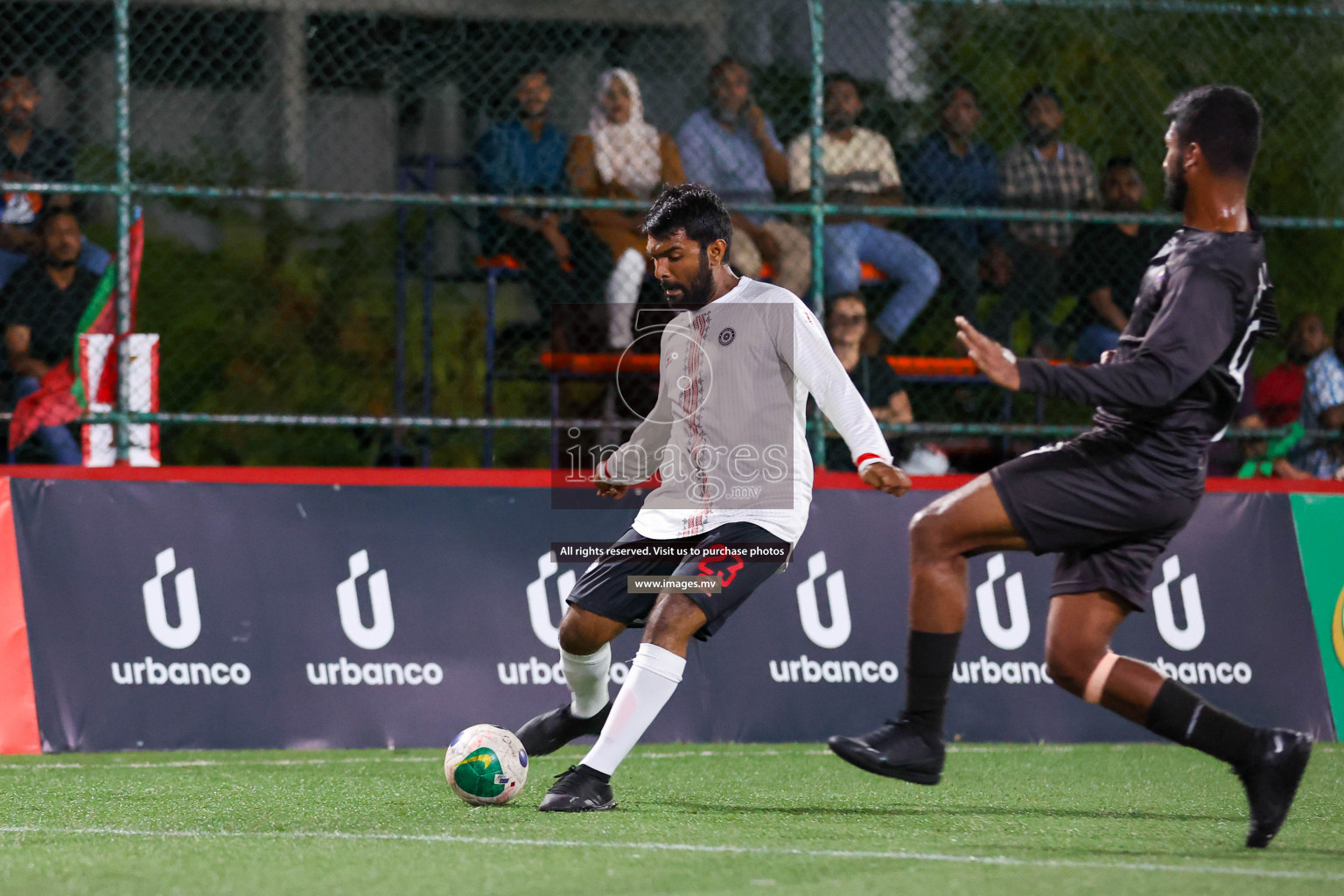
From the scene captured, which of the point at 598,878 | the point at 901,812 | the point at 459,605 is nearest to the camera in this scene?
the point at 598,878

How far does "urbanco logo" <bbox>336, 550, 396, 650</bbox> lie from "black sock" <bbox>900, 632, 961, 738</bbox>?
3.03 metres

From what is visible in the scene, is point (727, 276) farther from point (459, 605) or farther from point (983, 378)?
point (983, 378)

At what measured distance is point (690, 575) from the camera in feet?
17.6

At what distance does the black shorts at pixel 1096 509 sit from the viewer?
5016 mm

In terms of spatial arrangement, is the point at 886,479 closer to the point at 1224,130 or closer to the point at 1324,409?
the point at 1224,130

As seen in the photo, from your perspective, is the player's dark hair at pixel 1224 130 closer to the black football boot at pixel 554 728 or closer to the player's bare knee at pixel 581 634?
the player's bare knee at pixel 581 634

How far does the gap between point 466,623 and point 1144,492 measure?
11.8ft

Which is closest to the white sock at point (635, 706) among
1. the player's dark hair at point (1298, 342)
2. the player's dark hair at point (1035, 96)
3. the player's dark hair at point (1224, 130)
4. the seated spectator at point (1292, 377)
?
the player's dark hair at point (1224, 130)

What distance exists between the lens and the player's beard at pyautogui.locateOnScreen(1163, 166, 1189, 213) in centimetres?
Result: 504

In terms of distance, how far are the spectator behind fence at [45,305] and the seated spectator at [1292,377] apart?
689 cm

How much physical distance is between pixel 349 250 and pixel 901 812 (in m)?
8.19

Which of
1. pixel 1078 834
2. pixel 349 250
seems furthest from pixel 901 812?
pixel 349 250

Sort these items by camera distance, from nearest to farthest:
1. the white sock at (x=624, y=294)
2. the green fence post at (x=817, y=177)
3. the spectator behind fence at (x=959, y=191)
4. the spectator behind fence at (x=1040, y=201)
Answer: the green fence post at (x=817, y=177), the white sock at (x=624, y=294), the spectator behind fence at (x=959, y=191), the spectator behind fence at (x=1040, y=201)

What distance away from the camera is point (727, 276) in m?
5.61
